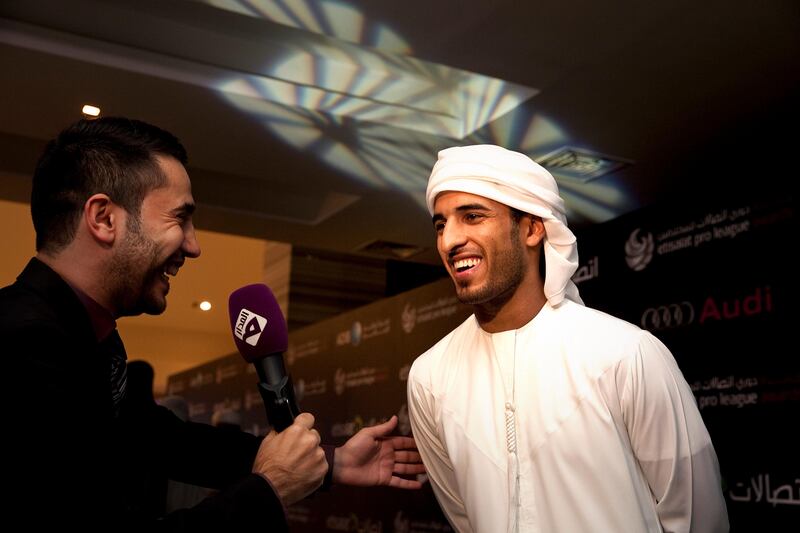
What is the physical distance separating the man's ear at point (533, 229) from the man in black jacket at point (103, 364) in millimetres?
747

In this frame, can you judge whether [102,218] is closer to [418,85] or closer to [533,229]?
[533,229]

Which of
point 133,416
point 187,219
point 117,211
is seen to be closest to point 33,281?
point 117,211

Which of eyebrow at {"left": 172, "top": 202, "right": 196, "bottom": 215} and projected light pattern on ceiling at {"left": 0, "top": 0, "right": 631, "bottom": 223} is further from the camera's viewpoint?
projected light pattern on ceiling at {"left": 0, "top": 0, "right": 631, "bottom": 223}

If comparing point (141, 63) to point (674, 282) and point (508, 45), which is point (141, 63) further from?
point (674, 282)

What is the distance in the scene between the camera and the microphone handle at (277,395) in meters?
1.71

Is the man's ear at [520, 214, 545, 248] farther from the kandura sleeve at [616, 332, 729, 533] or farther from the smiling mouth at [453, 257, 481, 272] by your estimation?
the kandura sleeve at [616, 332, 729, 533]

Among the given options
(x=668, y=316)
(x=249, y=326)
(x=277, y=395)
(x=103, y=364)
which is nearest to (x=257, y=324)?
(x=249, y=326)

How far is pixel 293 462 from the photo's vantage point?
1.63 meters

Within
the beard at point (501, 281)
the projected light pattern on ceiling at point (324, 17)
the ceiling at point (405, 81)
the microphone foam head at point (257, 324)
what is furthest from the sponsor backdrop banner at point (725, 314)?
the microphone foam head at point (257, 324)

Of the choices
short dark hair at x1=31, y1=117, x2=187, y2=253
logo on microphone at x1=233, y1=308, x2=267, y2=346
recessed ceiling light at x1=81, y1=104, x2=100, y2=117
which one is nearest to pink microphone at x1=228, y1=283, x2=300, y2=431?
logo on microphone at x1=233, y1=308, x2=267, y2=346

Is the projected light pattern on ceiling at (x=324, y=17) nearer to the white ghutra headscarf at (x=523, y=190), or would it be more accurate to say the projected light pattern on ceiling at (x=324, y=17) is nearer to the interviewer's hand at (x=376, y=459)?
the white ghutra headscarf at (x=523, y=190)

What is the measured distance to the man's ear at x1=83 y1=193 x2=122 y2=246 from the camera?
1725 millimetres

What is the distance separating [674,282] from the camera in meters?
4.71

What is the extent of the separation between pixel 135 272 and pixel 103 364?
0.20m
